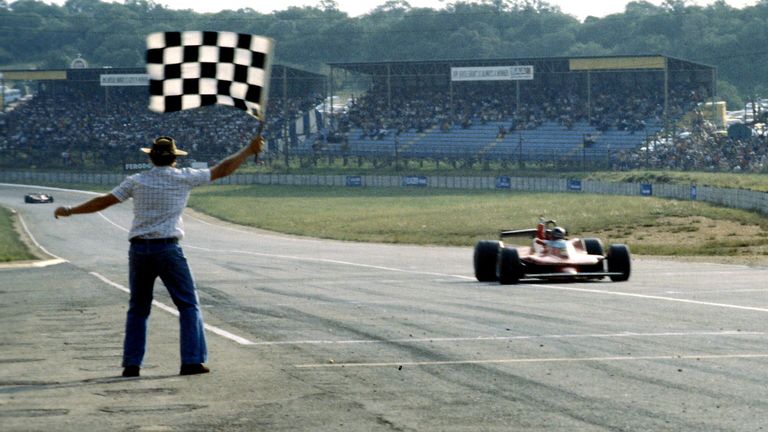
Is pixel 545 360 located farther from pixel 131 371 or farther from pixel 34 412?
pixel 34 412

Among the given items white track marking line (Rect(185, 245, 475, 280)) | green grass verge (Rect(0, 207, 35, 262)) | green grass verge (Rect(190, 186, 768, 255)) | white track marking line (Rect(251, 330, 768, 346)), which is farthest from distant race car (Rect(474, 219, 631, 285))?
green grass verge (Rect(0, 207, 35, 262))

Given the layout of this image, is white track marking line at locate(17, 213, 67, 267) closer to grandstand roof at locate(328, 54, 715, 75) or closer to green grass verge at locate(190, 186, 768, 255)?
green grass verge at locate(190, 186, 768, 255)

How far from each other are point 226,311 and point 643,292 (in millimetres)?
5292

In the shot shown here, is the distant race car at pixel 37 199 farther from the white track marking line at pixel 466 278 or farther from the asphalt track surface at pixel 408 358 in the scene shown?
the asphalt track surface at pixel 408 358

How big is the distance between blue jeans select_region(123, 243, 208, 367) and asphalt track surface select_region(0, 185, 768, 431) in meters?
0.24

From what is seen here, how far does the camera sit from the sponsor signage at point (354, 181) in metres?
75.4

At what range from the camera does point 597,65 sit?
78.9m

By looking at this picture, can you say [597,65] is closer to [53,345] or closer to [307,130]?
[307,130]

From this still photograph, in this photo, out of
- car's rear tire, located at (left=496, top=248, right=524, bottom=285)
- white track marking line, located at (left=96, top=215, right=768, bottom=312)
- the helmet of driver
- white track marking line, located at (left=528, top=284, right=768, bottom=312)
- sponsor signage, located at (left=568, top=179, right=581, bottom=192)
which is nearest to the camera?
white track marking line, located at (left=528, top=284, right=768, bottom=312)

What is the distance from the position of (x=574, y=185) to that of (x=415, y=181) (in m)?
11.7

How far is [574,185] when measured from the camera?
214 feet

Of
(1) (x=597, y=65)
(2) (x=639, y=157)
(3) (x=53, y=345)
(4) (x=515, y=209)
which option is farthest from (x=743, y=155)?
(3) (x=53, y=345)

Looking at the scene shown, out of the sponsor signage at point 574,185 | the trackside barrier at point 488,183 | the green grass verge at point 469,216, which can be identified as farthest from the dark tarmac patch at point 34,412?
the sponsor signage at point 574,185

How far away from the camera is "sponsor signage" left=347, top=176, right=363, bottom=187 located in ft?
247
